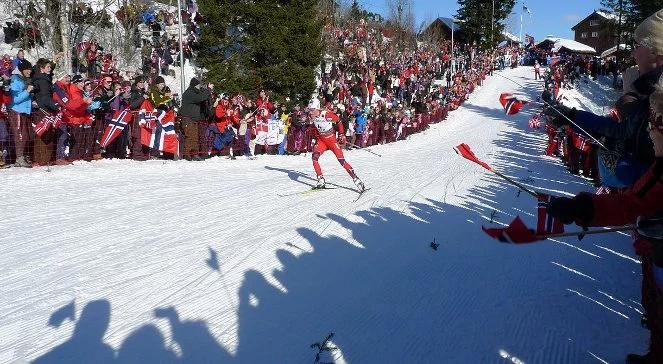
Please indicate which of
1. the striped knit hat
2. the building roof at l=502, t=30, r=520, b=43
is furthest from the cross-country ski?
the building roof at l=502, t=30, r=520, b=43

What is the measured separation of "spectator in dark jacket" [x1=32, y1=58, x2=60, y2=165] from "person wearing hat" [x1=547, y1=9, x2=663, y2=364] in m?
9.83

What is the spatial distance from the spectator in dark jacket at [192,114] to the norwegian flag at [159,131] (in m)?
0.56

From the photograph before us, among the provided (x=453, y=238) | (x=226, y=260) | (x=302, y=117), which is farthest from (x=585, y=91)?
(x=226, y=260)

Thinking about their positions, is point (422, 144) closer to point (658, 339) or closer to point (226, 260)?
point (226, 260)

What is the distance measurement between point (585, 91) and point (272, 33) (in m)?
25.7

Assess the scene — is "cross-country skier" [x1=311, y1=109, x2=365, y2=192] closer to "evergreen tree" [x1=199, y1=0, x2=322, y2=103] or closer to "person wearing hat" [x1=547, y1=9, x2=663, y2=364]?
"person wearing hat" [x1=547, y1=9, x2=663, y2=364]

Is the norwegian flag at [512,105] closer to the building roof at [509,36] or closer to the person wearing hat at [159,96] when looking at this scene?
the person wearing hat at [159,96]

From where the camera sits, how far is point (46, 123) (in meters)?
9.88

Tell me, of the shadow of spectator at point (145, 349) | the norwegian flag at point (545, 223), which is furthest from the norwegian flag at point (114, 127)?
the norwegian flag at point (545, 223)

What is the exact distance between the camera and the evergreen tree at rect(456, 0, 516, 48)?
6500cm

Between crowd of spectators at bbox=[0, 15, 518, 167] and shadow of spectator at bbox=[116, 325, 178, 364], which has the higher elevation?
crowd of spectators at bbox=[0, 15, 518, 167]

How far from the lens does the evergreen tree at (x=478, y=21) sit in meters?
65.0

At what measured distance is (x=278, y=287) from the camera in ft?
15.4

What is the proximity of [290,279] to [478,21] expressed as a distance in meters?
66.6
